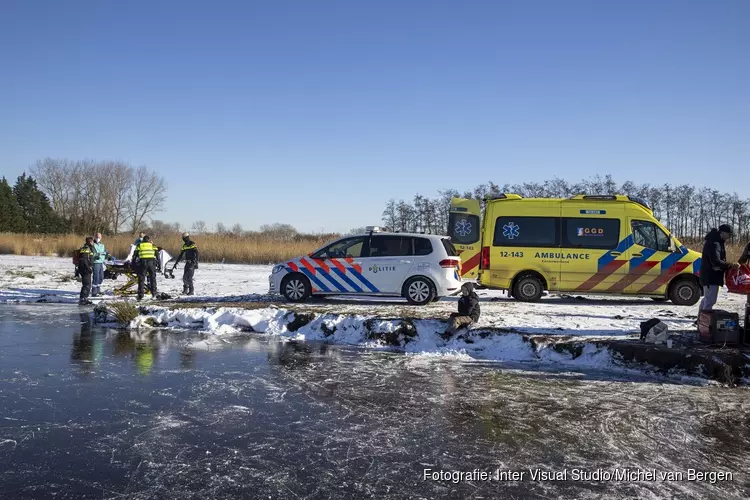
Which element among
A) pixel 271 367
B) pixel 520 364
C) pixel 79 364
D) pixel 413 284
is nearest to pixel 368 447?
pixel 271 367

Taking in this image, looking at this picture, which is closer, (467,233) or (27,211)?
(467,233)

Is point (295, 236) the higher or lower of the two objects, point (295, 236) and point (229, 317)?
the higher

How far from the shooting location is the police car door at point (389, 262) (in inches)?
527

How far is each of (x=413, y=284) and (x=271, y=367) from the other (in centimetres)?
576

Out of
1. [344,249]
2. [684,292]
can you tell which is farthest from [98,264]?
[684,292]

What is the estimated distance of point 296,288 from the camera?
13984 mm

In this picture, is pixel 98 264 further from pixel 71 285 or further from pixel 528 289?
pixel 528 289

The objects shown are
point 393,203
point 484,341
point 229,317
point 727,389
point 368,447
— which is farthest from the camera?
point 393,203

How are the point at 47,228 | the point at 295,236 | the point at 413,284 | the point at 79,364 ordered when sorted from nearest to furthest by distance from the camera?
the point at 79,364, the point at 413,284, the point at 295,236, the point at 47,228

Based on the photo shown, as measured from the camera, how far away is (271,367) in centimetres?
816

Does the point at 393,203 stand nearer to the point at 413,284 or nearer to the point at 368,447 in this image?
the point at 413,284

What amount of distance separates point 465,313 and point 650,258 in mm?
6128

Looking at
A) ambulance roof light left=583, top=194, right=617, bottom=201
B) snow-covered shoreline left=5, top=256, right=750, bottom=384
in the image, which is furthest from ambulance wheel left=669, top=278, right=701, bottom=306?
ambulance roof light left=583, top=194, right=617, bottom=201

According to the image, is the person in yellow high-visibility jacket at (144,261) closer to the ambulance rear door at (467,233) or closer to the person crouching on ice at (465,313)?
the ambulance rear door at (467,233)
